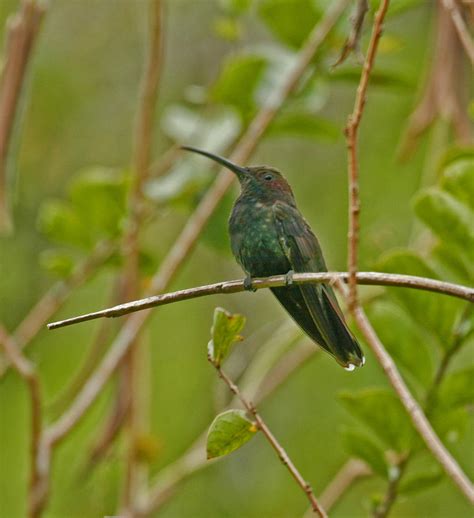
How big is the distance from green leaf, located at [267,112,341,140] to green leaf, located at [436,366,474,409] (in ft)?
3.62

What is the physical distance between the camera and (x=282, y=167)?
15.4 ft

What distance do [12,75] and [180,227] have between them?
178cm

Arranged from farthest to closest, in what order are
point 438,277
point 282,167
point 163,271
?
point 282,167, point 163,271, point 438,277

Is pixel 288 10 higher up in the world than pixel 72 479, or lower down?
higher up

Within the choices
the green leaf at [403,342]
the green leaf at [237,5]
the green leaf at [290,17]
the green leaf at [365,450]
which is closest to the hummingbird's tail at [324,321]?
the green leaf at [403,342]

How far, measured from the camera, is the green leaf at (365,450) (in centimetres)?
215

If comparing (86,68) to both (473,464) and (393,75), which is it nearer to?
(393,75)

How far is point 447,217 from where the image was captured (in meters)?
2.05

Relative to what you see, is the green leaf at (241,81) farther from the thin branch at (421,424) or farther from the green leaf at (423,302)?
the thin branch at (421,424)

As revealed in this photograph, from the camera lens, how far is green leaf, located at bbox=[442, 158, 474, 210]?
6.80ft

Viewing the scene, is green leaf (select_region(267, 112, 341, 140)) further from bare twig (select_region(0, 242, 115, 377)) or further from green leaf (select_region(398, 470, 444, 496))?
green leaf (select_region(398, 470, 444, 496))

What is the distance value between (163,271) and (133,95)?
2.53 m

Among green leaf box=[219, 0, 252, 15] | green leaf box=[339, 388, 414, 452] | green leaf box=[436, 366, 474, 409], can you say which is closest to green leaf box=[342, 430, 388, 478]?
green leaf box=[339, 388, 414, 452]

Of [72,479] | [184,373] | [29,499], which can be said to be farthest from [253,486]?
[29,499]
